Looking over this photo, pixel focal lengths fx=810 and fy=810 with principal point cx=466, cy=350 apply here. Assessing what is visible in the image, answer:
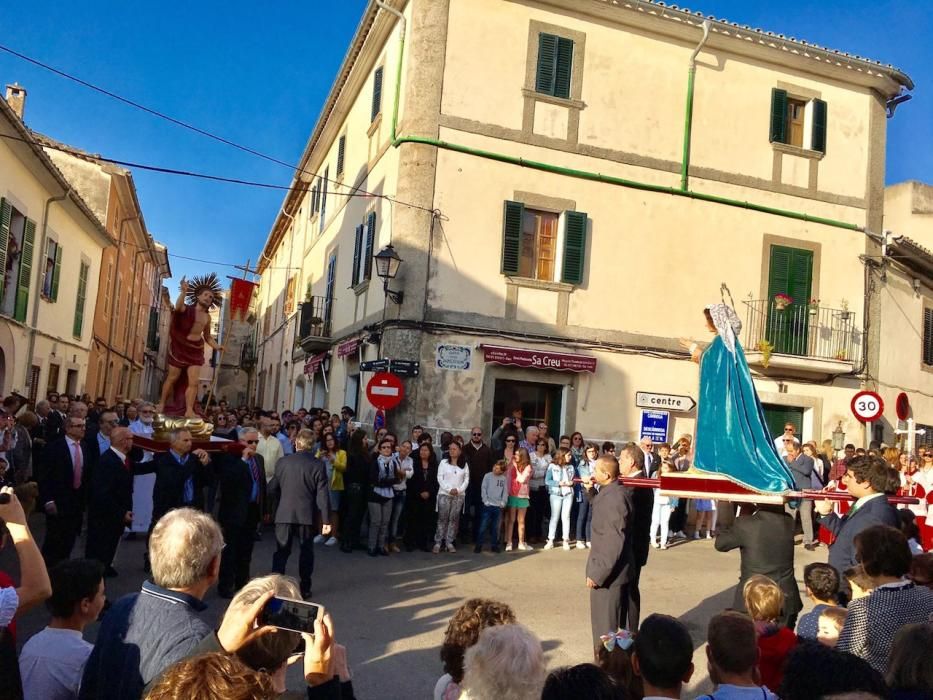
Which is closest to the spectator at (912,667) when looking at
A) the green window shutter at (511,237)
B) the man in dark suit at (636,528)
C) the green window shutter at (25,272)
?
the man in dark suit at (636,528)

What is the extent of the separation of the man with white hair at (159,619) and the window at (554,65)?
13.3 metres

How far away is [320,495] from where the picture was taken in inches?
317

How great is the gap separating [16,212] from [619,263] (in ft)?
40.6

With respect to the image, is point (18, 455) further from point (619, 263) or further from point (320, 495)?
point (619, 263)

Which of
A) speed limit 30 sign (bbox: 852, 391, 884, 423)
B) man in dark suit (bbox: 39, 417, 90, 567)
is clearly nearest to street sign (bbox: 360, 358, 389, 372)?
man in dark suit (bbox: 39, 417, 90, 567)

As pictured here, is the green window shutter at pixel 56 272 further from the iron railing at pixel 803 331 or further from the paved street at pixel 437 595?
the iron railing at pixel 803 331

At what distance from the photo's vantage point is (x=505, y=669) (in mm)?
2428

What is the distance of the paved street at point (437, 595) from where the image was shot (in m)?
6.40

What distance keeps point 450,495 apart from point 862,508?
22.0ft

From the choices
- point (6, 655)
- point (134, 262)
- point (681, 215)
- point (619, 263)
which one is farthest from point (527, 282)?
point (134, 262)

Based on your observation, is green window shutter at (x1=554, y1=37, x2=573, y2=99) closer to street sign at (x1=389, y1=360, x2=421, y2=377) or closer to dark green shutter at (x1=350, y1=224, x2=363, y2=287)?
dark green shutter at (x1=350, y1=224, x2=363, y2=287)

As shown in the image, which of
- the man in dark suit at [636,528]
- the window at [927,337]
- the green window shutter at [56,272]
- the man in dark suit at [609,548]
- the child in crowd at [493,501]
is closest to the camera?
the man in dark suit at [609,548]

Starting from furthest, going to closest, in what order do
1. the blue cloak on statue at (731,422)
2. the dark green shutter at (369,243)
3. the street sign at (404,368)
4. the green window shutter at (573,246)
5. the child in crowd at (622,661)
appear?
1. the dark green shutter at (369,243)
2. the green window shutter at (573,246)
3. the street sign at (404,368)
4. the blue cloak on statue at (731,422)
5. the child in crowd at (622,661)

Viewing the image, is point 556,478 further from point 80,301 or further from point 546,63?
point 80,301
